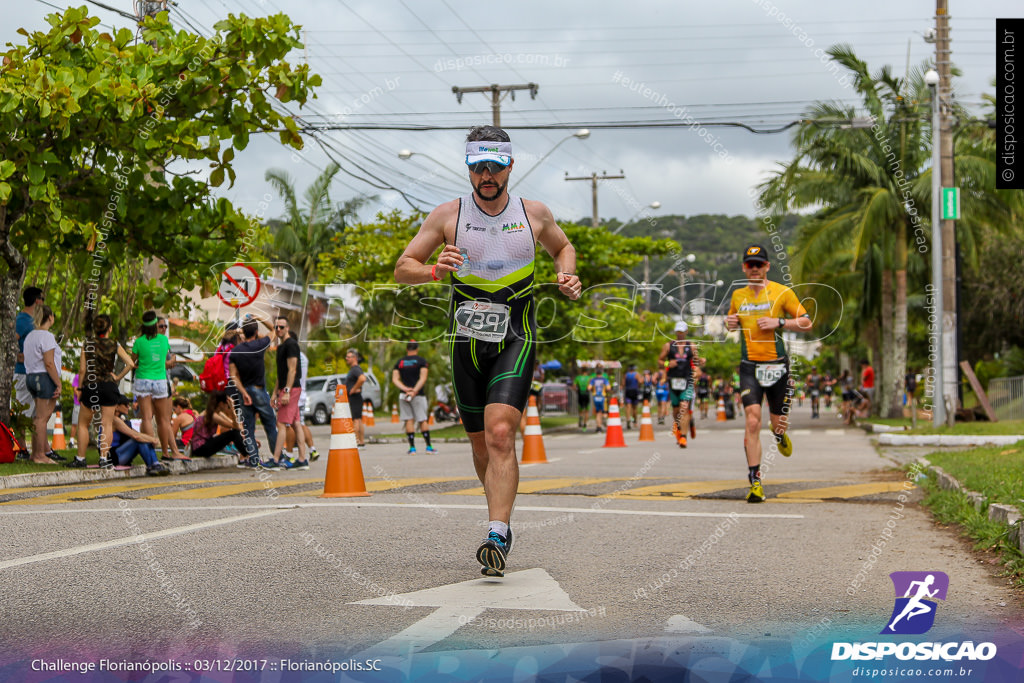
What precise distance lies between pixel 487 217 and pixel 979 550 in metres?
3.68

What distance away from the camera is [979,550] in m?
6.83

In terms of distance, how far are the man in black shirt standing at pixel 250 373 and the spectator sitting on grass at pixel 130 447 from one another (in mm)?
1410

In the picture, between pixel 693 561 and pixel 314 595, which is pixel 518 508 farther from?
pixel 314 595

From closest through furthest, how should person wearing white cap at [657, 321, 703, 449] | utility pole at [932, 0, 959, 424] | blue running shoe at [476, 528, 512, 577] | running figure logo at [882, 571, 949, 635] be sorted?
running figure logo at [882, 571, 949, 635], blue running shoe at [476, 528, 512, 577], person wearing white cap at [657, 321, 703, 449], utility pole at [932, 0, 959, 424]

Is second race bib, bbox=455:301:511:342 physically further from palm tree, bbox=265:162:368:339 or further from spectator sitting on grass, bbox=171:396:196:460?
palm tree, bbox=265:162:368:339

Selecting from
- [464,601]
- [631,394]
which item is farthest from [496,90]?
[464,601]

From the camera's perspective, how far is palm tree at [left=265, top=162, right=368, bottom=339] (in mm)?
44000

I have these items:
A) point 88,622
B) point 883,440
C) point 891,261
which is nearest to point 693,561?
point 88,622

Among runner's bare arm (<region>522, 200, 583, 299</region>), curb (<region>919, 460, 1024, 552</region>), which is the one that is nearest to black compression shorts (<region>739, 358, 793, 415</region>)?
curb (<region>919, 460, 1024, 552</region>)

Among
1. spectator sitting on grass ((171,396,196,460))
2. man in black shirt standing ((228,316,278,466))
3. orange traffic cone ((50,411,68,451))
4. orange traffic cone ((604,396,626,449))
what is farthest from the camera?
orange traffic cone ((50,411,68,451))

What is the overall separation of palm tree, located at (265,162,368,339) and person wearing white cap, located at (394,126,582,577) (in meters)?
38.6

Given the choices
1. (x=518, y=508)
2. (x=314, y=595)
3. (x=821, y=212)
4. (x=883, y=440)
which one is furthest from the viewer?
(x=821, y=212)

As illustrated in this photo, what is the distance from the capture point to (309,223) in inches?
1774

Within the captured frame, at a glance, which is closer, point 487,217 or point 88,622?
point 88,622
